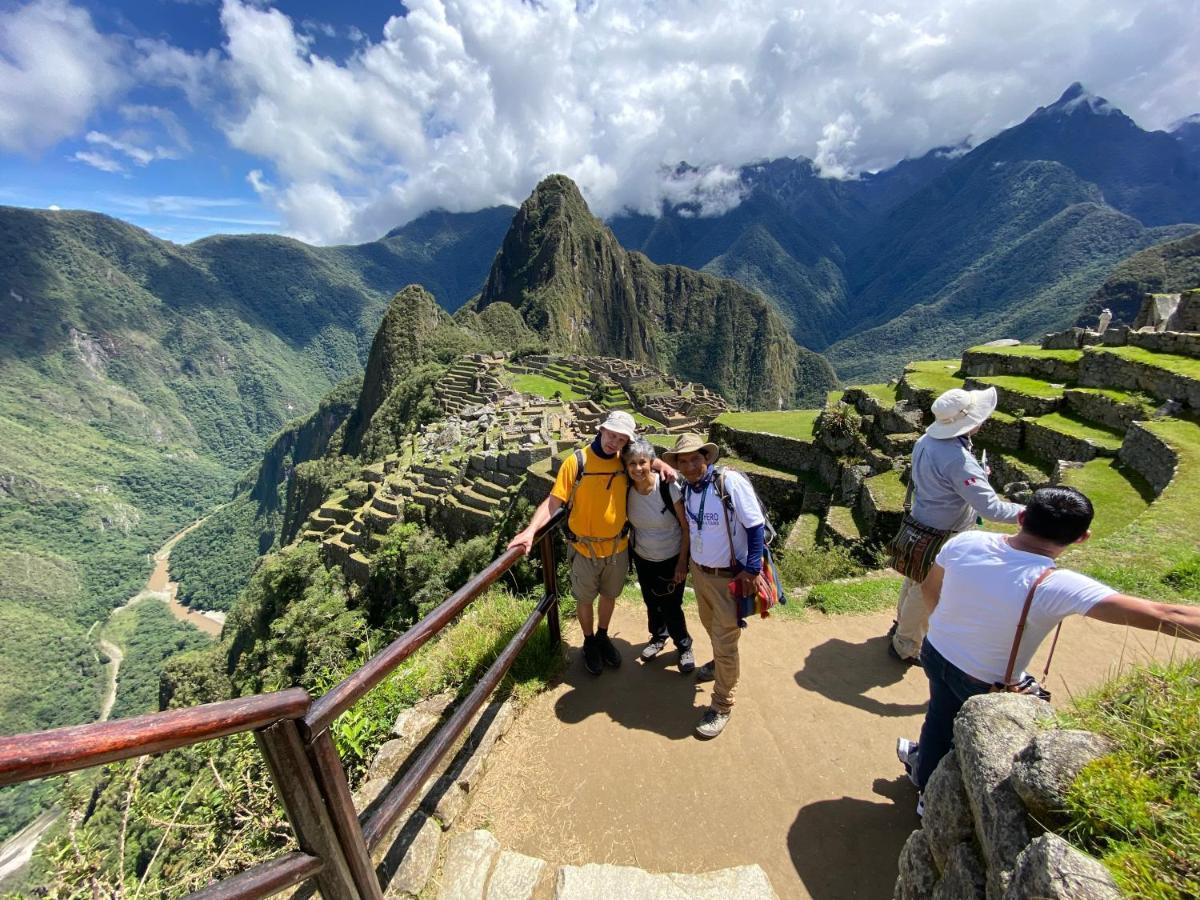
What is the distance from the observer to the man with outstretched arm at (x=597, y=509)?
355 centimetres

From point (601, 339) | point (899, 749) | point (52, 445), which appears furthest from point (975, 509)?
point (52, 445)

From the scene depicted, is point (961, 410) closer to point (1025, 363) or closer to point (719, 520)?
point (719, 520)

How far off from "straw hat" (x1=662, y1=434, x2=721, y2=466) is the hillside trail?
182 centimetres

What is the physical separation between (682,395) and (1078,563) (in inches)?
1738

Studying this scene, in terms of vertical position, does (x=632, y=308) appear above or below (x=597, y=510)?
above

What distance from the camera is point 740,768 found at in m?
3.19

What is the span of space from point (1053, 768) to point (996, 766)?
0.26m

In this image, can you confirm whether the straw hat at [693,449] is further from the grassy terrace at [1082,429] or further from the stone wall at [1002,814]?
the grassy terrace at [1082,429]

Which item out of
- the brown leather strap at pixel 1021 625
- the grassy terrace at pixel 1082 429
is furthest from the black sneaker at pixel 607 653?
the grassy terrace at pixel 1082 429

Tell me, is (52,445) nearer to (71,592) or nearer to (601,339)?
(71,592)

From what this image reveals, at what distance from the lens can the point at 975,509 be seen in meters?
3.59

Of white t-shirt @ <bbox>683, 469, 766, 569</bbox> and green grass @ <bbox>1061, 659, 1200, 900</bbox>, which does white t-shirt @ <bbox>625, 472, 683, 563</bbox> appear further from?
green grass @ <bbox>1061, 659, 1200, 900</bbox>

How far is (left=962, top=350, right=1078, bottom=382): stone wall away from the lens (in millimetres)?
11742

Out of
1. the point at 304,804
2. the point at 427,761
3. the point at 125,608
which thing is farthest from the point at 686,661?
the point at 125,608
